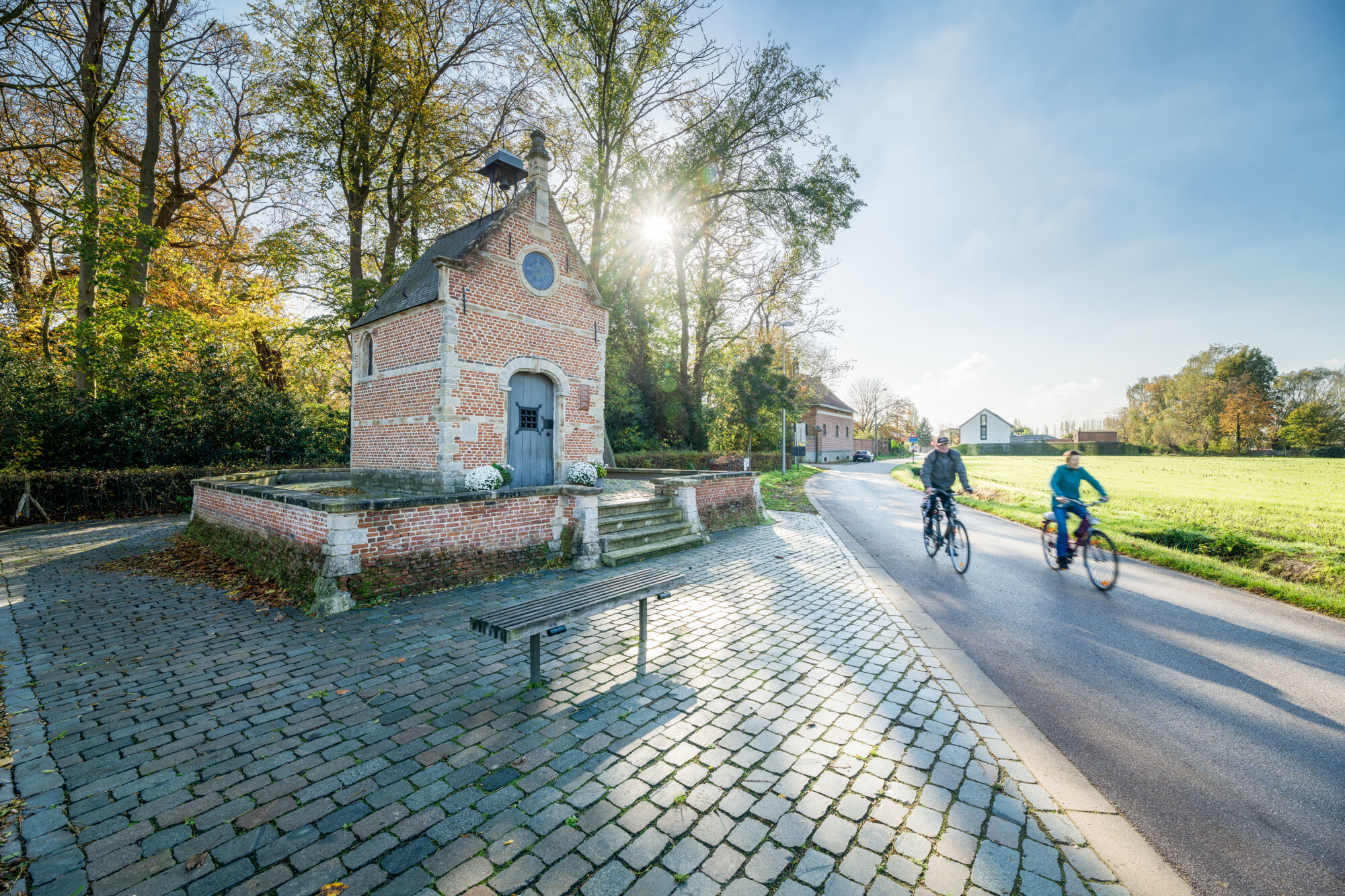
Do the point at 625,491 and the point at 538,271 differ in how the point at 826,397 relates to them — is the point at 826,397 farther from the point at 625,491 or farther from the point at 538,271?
the point at 538,271

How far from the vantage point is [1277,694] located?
4.16m

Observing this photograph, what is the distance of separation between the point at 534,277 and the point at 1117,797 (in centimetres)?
1149

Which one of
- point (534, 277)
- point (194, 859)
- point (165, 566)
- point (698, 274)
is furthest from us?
point (698, 274)

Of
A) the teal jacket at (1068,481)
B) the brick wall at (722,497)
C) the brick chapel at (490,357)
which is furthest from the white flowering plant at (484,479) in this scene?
the teal jacket at (1068,481)

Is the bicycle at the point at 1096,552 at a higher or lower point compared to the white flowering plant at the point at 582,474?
lower

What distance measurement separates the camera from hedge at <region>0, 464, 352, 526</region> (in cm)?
1181

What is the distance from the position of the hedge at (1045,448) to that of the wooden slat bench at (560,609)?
5992 cm

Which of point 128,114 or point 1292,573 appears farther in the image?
point 128,114

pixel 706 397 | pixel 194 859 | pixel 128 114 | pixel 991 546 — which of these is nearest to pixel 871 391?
pixel 706 397

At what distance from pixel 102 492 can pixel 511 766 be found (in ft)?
54.1

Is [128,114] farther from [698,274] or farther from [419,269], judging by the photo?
[698,274]

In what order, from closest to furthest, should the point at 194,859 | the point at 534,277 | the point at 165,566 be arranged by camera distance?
the point at 194,859 → the point at 165,566 → the point at 534,277

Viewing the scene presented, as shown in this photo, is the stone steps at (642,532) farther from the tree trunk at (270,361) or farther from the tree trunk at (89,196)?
the tree trunk at (270,361)

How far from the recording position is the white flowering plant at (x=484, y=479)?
9578 millimetres
